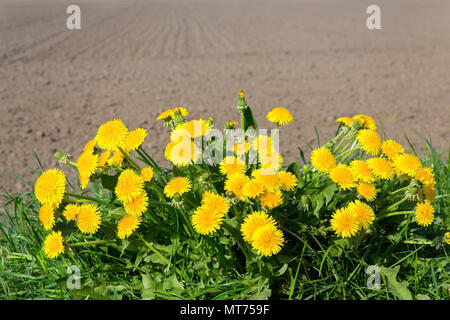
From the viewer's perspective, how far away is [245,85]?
6176 mm

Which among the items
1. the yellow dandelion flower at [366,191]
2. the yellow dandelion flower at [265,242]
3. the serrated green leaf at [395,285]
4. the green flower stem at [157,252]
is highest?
the yellow dandelion flower at [366,191]

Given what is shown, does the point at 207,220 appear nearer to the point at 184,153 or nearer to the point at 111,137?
the point at 184,153

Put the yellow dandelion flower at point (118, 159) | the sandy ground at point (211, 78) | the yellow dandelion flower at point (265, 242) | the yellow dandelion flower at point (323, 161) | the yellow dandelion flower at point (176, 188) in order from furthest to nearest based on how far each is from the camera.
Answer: the sandy ground at point (211, 78), the yellow dandelion flower at point (118, 159), the yellow dandelion flower at point (323, 161), the yellow dandelion flower at point (176, 188), the yellow dandelion flower at point (265, 242)

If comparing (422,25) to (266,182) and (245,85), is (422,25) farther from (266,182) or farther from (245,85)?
(266,182)

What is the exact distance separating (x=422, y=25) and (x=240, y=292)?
11.1 m

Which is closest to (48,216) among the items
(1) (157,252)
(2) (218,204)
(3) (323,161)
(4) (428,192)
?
(1) (157,252)

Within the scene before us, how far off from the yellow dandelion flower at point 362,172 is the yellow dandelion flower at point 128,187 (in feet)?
2.88

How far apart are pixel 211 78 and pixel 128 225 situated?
16.6 ft

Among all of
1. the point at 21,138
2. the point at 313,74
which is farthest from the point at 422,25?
the point at 21,138

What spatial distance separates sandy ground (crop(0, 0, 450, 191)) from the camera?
4.73m

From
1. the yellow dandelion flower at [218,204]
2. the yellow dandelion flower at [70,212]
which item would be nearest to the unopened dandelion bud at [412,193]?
the yellow dandelion flower at [218,204]

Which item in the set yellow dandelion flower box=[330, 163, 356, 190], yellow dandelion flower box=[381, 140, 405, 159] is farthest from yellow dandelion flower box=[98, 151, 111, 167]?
yellow dandelion flower box=[381, 140, 405, 159]

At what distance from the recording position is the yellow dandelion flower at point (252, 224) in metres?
1.59

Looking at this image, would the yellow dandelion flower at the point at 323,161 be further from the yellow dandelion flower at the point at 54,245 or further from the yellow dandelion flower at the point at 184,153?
the yellow dandelion flower at the point at 54,245
